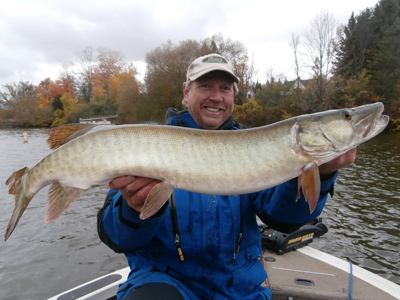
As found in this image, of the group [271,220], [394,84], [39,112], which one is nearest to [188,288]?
[271,220]

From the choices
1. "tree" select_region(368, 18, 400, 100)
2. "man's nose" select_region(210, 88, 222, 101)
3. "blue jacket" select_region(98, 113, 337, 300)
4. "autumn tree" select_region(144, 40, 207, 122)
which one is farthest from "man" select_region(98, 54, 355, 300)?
"autumn tree" select_region(144, 40, 207, 122)

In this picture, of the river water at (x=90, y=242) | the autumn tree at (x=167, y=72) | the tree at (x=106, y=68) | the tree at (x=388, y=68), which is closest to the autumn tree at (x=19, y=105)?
the tree at (x=106, y=68)

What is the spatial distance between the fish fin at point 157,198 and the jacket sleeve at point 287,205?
0.78 metres

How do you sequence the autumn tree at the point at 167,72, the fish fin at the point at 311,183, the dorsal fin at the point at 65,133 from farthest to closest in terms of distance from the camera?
the autumn tree at the point at 167,72
the dorsal fin at the point at 65,133
the fish fin at the point at 311,183

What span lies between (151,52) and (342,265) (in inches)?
1351

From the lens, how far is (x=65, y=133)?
2.04 metres

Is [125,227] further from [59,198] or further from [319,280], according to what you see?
[319,280]

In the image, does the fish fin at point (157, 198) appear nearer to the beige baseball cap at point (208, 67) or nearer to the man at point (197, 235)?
the man at point (197, 235)

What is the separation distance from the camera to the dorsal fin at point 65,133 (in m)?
2.03

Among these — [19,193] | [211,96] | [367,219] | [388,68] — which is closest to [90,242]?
[19,193]

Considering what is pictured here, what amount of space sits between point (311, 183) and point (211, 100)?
1.35 meters

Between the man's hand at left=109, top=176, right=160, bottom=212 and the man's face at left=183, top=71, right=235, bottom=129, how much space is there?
1.08m

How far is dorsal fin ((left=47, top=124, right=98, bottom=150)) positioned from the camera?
2.03 metres

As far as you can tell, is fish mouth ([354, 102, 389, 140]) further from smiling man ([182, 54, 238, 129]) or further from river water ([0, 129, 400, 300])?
river water ([0, 129, 400, 300])
